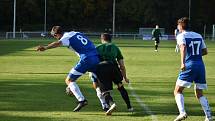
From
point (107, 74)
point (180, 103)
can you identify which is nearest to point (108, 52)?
point (107, 74)

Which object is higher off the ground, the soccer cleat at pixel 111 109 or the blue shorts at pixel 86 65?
the blue shorts at pixel 86 65

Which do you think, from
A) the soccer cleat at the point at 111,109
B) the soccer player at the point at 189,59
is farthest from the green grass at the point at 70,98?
the soccer player at the point at 189,59

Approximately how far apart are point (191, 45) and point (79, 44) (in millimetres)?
2637

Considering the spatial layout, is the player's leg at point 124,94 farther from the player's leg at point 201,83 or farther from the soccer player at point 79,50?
the player's leg at point 201,83

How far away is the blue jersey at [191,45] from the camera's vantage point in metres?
11.1

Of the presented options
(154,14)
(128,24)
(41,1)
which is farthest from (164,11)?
(41,1)

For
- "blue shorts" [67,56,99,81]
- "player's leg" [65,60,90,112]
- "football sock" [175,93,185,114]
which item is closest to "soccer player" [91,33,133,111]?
"blue shorts" [67,56,99,81]

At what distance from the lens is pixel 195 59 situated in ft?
36.9

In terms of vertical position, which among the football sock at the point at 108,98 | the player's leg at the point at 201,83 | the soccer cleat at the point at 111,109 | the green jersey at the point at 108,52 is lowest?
the soccer cleat at the point at 111,109

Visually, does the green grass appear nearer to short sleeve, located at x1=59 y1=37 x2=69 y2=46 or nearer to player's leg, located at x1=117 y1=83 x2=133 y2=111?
player's leg, located at x1=117 y1=83 x2=133 y2=111

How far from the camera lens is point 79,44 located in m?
12.5

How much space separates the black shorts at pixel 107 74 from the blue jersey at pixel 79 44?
1.10 feet

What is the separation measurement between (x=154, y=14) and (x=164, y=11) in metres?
1.73

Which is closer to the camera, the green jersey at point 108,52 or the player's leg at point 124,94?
the green jersey at point 108,52
